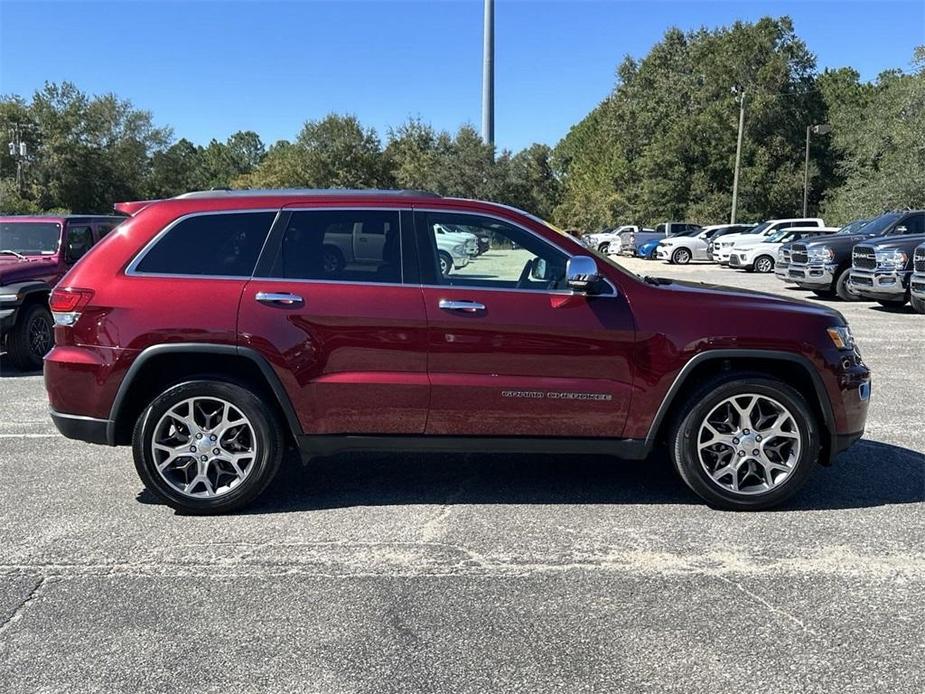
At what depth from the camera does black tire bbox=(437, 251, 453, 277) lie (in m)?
4.52

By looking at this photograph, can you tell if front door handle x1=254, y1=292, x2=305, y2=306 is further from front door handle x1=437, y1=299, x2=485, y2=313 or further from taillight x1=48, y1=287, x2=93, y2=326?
taillight x1=48, y1=287, x2=93, y2=326

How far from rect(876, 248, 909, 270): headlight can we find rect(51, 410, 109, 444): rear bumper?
1373 centimetres

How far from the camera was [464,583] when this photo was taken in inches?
144

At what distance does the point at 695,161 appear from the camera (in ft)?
178

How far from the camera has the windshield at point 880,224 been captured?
16.8m

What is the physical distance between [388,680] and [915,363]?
864 cm

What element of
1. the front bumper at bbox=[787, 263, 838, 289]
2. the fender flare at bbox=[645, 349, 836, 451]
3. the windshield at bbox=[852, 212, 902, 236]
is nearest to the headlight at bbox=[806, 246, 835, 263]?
the front bumper at bbox=[787, 263, 838, 289]

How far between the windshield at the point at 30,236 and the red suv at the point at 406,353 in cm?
625

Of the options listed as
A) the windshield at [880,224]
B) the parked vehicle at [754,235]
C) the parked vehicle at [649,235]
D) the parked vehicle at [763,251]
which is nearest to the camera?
the windshield at [880,224]

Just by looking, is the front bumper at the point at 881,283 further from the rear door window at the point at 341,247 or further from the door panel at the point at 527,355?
the rear door window at the point at 341,247

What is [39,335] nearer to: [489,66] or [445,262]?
[445,262]

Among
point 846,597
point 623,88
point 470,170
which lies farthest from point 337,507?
point 623,88

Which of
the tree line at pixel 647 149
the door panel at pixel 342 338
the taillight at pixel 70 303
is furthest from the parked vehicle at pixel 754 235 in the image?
the taillight at pixel 70 303

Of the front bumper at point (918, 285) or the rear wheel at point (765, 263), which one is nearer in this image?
the front bumper at point (918, 285)
